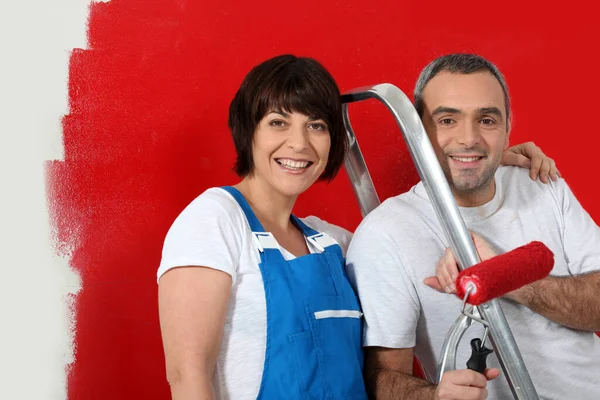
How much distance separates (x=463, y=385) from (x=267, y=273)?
14.3 inches

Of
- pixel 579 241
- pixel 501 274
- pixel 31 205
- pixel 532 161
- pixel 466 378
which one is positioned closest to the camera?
pixel 501 274

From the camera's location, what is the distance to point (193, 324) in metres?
1.18

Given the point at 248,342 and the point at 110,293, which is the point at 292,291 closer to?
the point at 248,342

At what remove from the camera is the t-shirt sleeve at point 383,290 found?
1428 millimetres

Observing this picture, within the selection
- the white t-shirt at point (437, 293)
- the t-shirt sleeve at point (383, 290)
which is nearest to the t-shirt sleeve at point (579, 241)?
the white t-shirt at point (437, 293)

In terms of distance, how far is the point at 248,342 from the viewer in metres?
1.27

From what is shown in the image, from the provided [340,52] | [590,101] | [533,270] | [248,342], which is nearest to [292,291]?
[248,342]

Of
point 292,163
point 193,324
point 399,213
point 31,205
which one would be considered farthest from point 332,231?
point 31,205

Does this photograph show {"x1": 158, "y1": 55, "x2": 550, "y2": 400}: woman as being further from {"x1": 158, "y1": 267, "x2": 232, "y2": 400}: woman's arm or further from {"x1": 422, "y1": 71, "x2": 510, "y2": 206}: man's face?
{"x1": 422, "y1": 71, "x2": 510, "y2": 206}: man's face

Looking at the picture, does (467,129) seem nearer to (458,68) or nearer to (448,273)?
(458,68)

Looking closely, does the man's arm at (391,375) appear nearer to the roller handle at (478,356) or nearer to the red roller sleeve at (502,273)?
the roller handle at (478,356)

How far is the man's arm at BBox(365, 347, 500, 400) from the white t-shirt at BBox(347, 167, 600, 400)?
0.03 meters

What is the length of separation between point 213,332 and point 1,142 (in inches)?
23.1

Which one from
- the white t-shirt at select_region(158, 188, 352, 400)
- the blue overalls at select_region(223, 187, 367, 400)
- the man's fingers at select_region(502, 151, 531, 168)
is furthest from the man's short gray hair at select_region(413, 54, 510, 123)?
the white t-shirt at select_region(158, 188, 352, 400)
